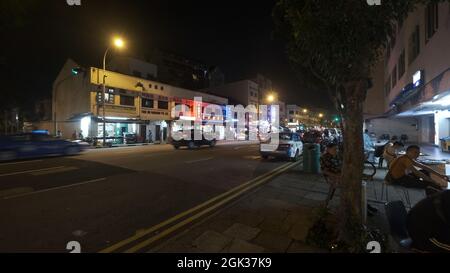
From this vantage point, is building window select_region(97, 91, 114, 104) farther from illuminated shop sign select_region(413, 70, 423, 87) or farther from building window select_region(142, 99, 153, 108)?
illuminated shop sign select_region(413, 70, 423, 87)

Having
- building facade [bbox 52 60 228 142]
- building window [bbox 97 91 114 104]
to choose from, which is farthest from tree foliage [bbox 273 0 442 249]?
building window [bbox 97 91 114 104]

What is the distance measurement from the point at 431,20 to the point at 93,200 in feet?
62.4

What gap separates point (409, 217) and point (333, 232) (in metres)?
1.22

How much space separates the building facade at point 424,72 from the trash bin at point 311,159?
166 inches

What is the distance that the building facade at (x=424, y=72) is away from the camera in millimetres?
10812

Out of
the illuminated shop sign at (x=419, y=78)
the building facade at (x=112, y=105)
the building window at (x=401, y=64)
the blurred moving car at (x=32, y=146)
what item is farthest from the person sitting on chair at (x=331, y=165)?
the building facade at (x=112, y=105)

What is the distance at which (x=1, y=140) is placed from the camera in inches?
471

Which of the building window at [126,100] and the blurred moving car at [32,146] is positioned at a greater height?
the building window at [126,100]

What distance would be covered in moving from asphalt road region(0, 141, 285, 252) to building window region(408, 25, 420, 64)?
1682cm

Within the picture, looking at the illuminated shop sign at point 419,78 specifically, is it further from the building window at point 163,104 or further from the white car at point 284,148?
the building window at point 163,104

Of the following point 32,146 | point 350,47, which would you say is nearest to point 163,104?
point 32,146
